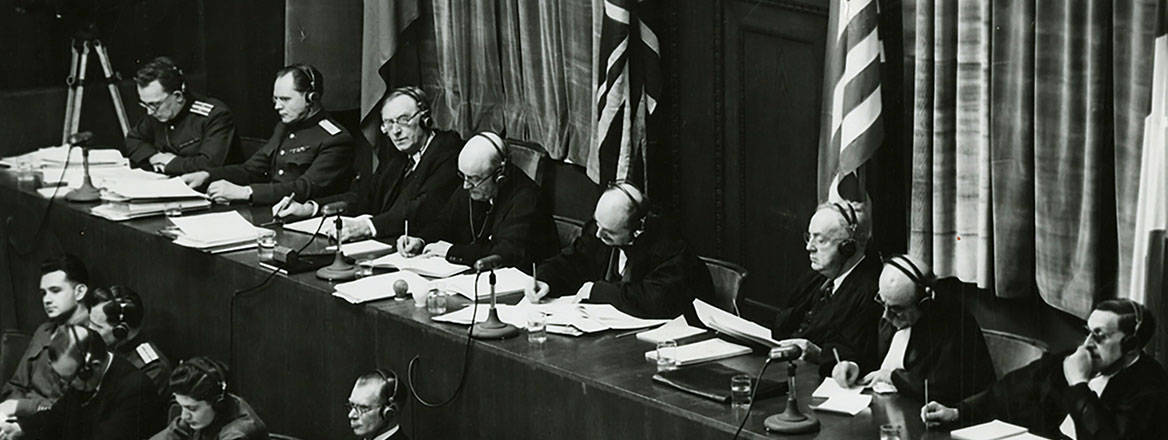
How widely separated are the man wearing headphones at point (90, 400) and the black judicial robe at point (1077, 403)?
2.94 meters

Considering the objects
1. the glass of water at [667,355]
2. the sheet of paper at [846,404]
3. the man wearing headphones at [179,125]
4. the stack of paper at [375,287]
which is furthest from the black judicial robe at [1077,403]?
the man wearing headphones at [179,125]

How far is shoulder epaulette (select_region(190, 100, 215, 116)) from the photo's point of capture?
27.4 ft

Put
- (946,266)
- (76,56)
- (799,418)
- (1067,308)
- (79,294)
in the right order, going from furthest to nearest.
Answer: (76,56) < (79,294) < (946,266) < (1067,308) < (799,418)

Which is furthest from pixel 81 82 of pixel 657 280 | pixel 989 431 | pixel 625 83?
pixel 989 431

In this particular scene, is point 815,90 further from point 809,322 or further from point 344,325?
point 344,325

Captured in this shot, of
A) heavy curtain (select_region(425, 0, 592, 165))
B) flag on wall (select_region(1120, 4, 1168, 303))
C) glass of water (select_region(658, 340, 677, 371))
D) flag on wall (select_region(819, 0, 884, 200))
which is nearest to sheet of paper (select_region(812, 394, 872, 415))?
glass of water (select_region(658, 340, 677, 371))

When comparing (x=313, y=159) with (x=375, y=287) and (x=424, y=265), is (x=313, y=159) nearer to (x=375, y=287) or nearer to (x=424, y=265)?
(x=424, y=265)

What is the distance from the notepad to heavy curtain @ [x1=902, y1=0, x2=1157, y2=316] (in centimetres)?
102

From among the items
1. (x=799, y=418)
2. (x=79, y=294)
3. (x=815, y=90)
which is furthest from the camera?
(x=79, y=294)

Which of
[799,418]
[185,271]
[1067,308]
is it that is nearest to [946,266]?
[1067,308]

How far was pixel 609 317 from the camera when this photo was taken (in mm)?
5672

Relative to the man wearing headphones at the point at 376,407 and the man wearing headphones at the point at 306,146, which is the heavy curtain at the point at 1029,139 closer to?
the man wearing headphones at the point at 376,407

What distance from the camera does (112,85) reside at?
9211 mm

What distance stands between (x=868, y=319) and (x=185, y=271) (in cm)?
297
